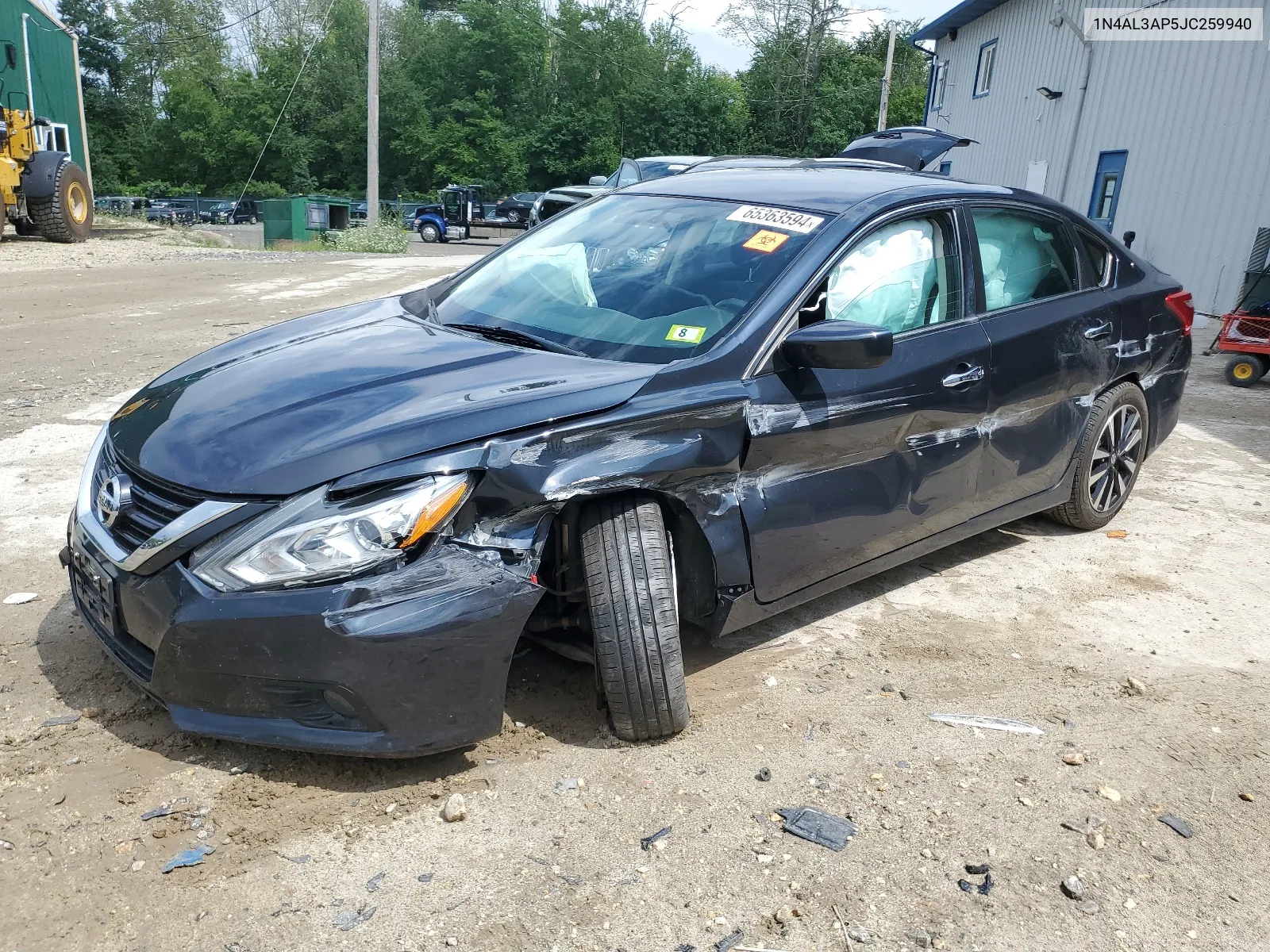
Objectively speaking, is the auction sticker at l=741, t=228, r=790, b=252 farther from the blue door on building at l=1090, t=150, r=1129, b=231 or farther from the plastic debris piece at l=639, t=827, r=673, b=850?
the blue door on building at l=1090, t=150, r=1129, b=231

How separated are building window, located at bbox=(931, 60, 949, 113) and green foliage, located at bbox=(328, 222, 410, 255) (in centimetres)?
1381

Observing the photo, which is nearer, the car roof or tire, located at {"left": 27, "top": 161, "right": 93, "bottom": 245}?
the car roof

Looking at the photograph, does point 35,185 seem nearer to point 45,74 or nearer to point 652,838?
point 45,74

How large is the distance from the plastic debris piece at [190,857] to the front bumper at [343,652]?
261 mm

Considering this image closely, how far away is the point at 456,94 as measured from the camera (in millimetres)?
56594

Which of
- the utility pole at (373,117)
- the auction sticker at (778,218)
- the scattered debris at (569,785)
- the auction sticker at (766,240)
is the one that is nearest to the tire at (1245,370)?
the auction sticker at (778,218)

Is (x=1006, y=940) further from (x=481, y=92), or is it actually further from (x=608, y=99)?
(x=481, y=92)

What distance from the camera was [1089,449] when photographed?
461cm

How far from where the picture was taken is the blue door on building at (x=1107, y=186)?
16.0 metres

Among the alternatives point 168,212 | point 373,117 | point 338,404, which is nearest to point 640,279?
point 338,404

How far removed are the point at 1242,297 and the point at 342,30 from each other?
61295 mm

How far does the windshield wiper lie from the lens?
323cm

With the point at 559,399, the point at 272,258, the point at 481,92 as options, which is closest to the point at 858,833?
the point at 559,399

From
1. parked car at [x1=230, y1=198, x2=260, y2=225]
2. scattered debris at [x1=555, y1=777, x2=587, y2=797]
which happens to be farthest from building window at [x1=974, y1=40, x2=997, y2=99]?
parked car at [x1=230, y1=198, x2=260, y2=225]
